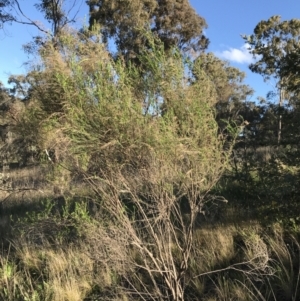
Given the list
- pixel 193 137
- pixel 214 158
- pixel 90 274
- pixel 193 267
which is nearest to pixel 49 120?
pixel 193 137

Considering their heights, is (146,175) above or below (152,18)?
below

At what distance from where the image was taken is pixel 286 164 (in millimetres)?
5766

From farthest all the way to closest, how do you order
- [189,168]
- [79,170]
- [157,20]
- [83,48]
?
[157,20] → [83,48] → [79,170] → [189,168]

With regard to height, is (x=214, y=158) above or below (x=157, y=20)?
below

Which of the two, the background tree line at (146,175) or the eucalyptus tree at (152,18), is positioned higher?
the eucalyptus tree at (152,18)

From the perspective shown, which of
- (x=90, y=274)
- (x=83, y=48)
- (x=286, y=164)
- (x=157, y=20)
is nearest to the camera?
(x=83, y=48)

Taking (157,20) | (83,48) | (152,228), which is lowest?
(152,228)

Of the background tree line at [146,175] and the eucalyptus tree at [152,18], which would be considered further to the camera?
the eucalyptus tree at [152,18]

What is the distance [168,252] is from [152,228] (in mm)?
335

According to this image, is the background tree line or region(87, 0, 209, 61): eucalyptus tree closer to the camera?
the background tree line

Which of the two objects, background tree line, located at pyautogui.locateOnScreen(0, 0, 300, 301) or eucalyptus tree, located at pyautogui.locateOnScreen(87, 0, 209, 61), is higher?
eucalyptus tree, located at pyautogui.locateOnScreen(87, 0, 209, 61)

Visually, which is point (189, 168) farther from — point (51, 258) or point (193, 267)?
point (51, 258)

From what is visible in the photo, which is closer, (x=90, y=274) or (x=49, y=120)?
(x=49, y=120)

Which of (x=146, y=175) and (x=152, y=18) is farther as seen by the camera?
(x=152, y=18)
